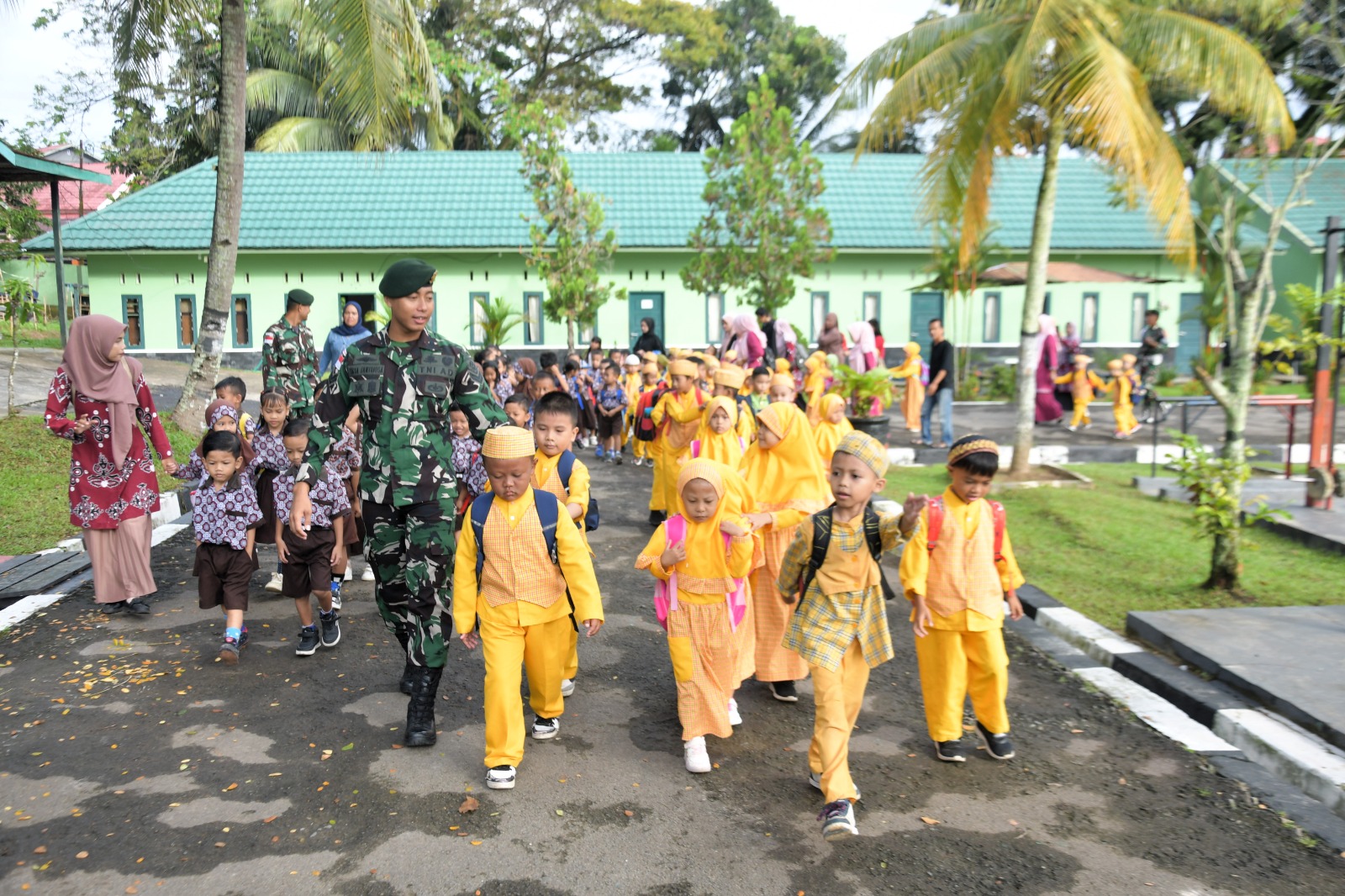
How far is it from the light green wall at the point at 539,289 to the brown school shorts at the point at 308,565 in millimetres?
20563

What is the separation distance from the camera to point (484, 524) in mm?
4629

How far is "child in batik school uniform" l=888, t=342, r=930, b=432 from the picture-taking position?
1727 centimetres

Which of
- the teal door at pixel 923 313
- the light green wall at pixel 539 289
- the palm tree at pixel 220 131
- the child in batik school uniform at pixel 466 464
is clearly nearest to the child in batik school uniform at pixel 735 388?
the child in batik school uniform at pixel 466 464

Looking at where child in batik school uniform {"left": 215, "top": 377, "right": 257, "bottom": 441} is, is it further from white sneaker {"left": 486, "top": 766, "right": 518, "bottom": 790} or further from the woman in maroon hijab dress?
white sneaker {"left": 486, "top": 766, "right": 518, "bottom": 790}

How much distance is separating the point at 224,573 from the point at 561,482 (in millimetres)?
2137

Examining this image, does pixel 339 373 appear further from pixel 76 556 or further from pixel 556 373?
pixel 556 373

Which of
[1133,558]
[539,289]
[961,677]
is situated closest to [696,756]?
[961,677]

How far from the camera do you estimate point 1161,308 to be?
27.6 metres

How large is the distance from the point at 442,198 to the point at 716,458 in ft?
72.0

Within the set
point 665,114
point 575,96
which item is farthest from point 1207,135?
point 665,114

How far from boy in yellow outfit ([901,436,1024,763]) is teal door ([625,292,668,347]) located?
890 inches

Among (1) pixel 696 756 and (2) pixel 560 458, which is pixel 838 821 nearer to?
(1) pixel 696 756

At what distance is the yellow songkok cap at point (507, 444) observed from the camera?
449 cm

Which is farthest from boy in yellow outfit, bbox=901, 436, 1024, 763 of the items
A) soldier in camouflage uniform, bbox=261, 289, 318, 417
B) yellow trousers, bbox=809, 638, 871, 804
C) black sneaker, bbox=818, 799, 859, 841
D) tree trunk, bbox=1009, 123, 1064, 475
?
tree trunk, bbox=1009, 123, 1064, 475
